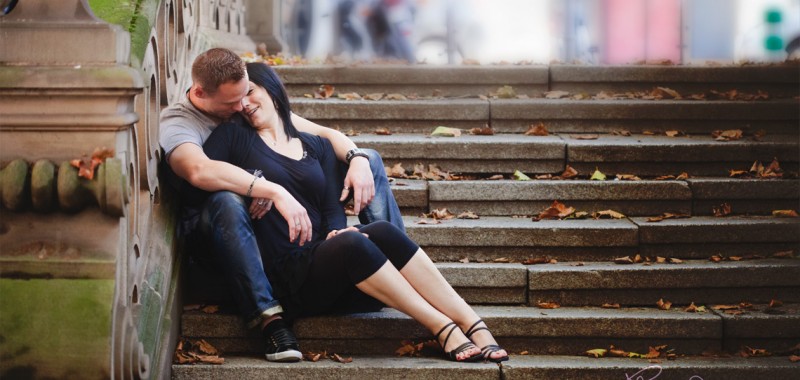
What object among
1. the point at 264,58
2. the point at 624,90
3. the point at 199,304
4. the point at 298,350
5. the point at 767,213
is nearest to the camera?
the point at 298,350

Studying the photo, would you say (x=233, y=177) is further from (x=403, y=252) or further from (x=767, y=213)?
(x=767, y=213)

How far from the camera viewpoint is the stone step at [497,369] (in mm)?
4582

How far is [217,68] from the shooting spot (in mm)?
4738

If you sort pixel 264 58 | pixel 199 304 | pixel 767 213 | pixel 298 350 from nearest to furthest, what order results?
pixel 298 350 < pixel 199 304 < pixel 767 213 < pixel 264 58

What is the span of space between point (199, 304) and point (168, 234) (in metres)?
0.46

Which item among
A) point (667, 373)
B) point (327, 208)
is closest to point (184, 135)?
point (327, 208)

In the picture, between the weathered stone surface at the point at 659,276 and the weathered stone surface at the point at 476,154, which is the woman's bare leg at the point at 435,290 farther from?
the weathered stone surface at the point at 476,154

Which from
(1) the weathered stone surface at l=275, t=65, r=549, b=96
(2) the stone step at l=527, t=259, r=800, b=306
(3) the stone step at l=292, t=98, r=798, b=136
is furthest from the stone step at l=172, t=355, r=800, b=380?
(1) the weathered stone surface at l=275, t=65, r=549, b=96

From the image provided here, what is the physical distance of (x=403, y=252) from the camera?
15.8 ft

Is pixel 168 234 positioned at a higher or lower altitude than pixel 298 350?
higher

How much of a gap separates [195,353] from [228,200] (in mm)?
714

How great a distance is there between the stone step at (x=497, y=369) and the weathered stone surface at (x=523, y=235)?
2.72ft

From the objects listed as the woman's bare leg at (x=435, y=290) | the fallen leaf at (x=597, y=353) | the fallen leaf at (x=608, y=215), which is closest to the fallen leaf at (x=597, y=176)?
the fallen leaf at (x=608, y=215)

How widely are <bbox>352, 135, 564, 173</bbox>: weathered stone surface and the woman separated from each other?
124cm
